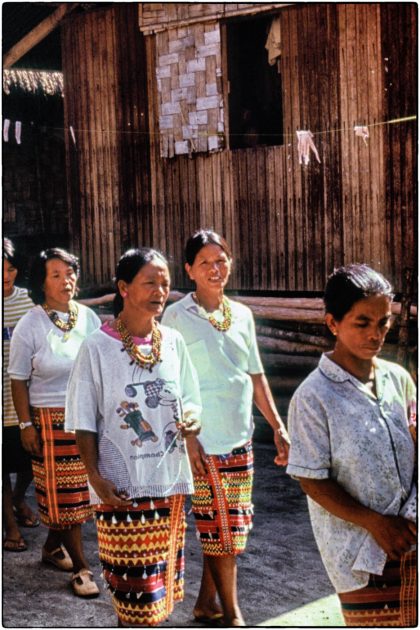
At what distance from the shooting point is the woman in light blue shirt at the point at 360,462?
258 cm

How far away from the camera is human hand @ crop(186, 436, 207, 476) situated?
13.5 ft

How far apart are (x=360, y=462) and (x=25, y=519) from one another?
4.00m

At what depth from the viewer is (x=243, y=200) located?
26.4ft

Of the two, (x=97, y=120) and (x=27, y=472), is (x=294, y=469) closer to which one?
(x=27, y=472)

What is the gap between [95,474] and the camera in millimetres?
3330

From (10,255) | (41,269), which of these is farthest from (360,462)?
(10,255)

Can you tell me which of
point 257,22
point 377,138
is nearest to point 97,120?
point 257,22

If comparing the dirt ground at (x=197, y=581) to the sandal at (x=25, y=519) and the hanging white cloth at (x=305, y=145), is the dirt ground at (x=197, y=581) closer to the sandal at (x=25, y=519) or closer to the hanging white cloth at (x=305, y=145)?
the sandal at (x=25, y=519)

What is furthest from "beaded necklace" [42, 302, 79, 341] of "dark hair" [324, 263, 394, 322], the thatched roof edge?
the thatched roof edge

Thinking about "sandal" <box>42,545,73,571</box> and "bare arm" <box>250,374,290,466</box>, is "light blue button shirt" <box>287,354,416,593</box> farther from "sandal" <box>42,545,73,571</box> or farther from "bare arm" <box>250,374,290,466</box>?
"sandal" <box>42,545,73,571</box>

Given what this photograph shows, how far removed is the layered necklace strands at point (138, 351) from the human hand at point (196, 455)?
0.76 meters

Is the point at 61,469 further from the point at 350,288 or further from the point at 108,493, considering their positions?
the point at 350,288

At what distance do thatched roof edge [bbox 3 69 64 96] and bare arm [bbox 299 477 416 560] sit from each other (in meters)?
9.02

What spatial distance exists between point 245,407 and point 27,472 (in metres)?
2.32
